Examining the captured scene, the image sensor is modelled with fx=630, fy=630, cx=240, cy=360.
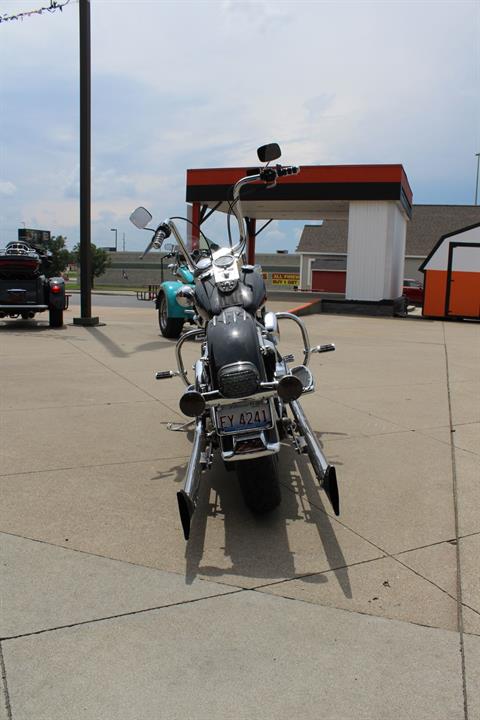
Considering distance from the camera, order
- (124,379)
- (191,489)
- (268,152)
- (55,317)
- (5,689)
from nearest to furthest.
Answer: (5,689) < (191,489) < (268,152) < (124,379) < (55,317)

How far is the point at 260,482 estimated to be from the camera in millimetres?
3295

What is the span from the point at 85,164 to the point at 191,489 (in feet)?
39.4

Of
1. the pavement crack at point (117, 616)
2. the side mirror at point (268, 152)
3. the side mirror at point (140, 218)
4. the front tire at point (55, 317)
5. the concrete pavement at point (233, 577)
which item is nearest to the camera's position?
the concrete pavement at point (233, 577)

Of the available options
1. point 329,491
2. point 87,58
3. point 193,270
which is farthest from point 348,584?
point 87,58

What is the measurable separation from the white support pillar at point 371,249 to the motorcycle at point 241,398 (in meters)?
16.4

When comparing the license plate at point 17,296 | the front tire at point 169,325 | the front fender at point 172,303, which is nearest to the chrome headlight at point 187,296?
the front fender at point 172,303

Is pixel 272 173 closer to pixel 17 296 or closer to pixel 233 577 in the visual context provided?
pixel 233 577

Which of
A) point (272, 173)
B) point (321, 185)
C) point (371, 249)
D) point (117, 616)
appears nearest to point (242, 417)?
point (117, 616)

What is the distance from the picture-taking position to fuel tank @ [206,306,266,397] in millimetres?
3121

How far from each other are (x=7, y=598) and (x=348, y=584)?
4.81 feet

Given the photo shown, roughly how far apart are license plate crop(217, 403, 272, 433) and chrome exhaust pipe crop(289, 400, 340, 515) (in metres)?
0.32

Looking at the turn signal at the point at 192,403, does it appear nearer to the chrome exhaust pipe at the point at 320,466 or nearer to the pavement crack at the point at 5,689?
the chrome exhaust pipe at the point at 320,466

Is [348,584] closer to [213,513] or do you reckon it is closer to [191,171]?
[213,513]

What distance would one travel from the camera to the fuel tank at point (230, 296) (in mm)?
3760
